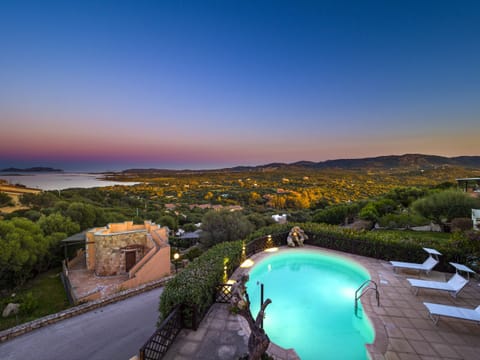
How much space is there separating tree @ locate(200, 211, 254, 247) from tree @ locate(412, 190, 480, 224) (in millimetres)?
13115

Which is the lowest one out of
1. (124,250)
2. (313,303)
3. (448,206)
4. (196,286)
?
(124,250)

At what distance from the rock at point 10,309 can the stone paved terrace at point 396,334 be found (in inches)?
368

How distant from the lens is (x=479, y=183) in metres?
20.3

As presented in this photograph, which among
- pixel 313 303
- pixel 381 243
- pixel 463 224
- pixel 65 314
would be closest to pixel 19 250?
pixel 65 314

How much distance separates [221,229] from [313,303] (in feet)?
29.4

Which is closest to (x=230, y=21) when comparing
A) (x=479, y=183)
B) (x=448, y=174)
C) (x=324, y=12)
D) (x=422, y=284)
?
(x=324, y=12)

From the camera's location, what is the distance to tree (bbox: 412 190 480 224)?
1430 centimetres

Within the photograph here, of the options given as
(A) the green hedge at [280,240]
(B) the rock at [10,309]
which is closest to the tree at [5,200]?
(B) the rock at [10,309]

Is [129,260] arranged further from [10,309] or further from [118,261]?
[10,309]

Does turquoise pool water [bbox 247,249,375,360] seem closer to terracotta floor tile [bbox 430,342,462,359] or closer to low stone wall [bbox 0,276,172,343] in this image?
terracotta floor tile [bbox 430,342,462,359]

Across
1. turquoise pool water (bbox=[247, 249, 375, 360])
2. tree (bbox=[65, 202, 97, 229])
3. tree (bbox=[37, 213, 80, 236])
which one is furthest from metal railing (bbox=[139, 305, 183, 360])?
tree (bbox=[65, 202, 97, 229])

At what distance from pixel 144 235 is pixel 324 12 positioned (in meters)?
15.9

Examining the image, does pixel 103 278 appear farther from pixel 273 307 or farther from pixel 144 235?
pixel 273 307

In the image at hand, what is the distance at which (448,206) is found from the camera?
14883 millimetres
